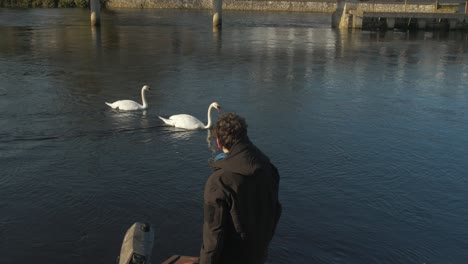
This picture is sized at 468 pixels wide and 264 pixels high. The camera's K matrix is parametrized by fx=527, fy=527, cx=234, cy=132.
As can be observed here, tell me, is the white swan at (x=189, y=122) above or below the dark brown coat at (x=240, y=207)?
below

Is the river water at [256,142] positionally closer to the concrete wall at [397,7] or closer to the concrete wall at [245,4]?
the concrete wall at [397,7]

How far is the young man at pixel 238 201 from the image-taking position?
4016 millimetres

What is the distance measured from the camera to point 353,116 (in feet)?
50.3

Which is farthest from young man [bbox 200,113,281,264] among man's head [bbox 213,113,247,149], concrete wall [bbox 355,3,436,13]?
concrete wall [bbox 355,3,436,13]

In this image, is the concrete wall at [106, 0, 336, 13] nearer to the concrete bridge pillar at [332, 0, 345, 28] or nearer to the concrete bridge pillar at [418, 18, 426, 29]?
the concrete bridge pillar at [332, 0, 345, 28]

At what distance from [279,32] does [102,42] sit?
15951 millimetres

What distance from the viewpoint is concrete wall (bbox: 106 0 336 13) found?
72.5 m

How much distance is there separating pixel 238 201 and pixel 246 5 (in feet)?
234

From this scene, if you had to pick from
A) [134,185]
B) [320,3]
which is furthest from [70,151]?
[320,3]

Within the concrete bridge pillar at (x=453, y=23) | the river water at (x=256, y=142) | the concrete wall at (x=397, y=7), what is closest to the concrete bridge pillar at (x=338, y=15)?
the concrete bridge pillar at (x=453, y=23)

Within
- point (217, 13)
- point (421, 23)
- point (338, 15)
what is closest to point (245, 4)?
point (338, 15)

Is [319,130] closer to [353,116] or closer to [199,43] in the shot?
[353,116]

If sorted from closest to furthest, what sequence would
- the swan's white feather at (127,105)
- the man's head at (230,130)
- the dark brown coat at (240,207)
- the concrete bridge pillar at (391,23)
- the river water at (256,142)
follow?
the dark brown coat at (240,207), the man's head at (230,130), the river water at (256,142), the swan's white feather at (127,105), the concrete bridge pillar at (391,23)

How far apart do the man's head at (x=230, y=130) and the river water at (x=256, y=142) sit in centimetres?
377
